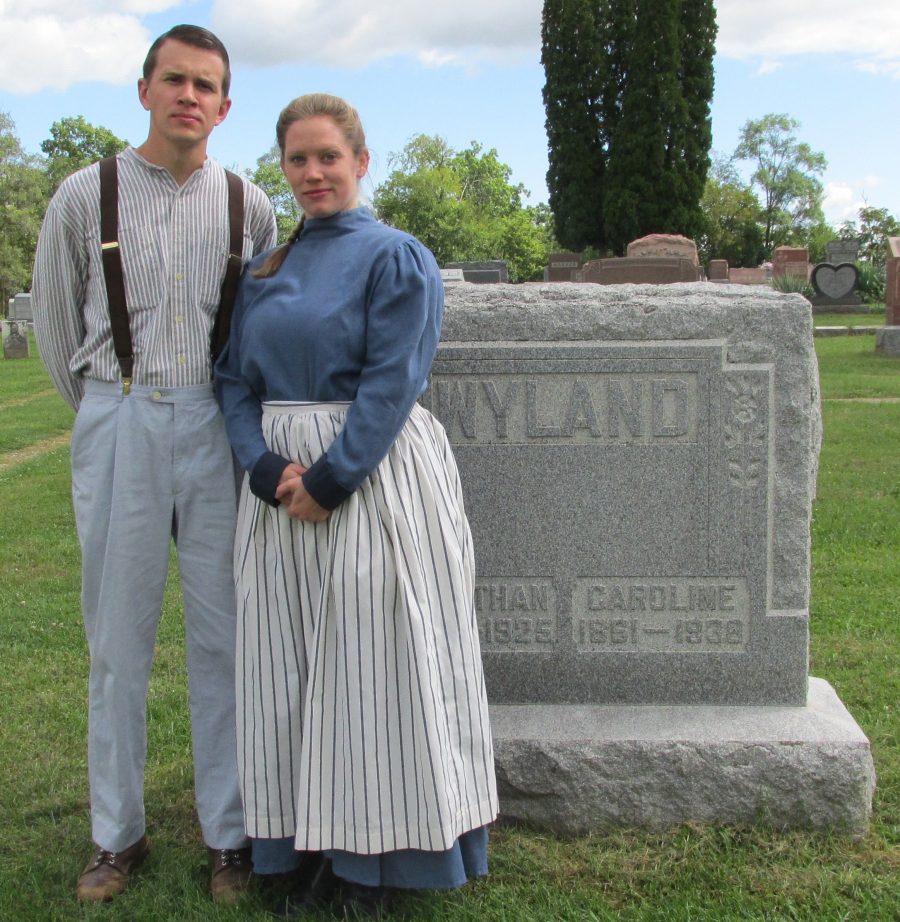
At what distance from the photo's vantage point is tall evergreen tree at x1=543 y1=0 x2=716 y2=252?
A: 27.4m

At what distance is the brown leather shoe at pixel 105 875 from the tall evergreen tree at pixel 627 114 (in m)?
26.1

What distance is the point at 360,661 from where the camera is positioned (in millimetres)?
2373

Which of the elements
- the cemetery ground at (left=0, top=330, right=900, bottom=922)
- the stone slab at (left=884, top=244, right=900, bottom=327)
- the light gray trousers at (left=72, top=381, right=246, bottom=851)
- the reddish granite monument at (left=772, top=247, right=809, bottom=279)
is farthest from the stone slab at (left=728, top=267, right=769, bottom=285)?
the light gray trousers at (left=72, top=381, right=246, bottom=851)

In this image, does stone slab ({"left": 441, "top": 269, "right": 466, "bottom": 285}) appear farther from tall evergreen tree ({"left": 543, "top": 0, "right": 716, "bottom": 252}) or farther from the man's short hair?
tall evergreen tree ({"left": 543, "top": 0, "right": 716, "bottom": 252})

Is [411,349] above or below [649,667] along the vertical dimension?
above

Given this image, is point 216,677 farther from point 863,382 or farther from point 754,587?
point 863,382

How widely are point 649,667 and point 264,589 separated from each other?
4.10ft

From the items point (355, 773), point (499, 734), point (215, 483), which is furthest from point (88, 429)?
point (499, 734)

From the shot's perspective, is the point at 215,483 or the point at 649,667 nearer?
the point at 215,483

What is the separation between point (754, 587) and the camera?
122 inches

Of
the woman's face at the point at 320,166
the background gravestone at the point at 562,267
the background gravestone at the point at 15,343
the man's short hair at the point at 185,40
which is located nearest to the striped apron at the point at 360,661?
the woman's face at the point at 320,166

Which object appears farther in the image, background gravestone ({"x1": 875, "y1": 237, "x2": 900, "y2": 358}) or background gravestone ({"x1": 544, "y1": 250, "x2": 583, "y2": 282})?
background gravestone ({"x1": 544, "y1": 250, "x2": 583, "y2": 282})

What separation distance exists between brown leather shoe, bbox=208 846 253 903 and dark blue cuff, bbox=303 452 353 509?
1002 millimetres

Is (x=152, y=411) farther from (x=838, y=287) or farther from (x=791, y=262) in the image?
(x=791, y=262)
